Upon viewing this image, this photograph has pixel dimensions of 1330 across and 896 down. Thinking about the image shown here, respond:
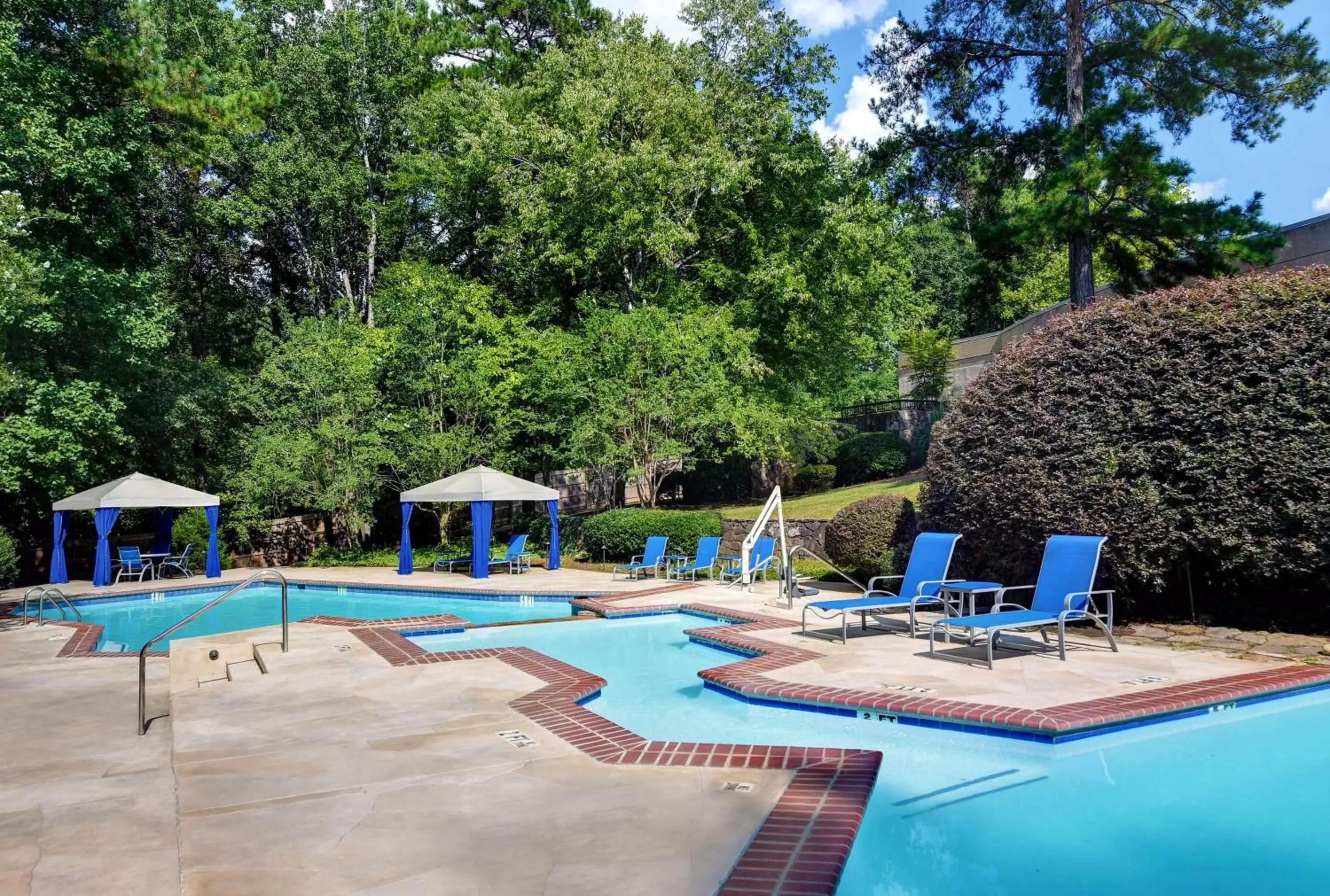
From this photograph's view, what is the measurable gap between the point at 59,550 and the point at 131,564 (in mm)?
1605

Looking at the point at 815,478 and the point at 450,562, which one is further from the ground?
the point at 815,478

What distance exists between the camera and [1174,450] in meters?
8.83

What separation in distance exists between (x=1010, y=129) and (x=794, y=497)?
41.4 ft

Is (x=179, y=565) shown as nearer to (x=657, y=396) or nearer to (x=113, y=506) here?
(x=113, y=506)

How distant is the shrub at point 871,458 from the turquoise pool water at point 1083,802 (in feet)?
67.0

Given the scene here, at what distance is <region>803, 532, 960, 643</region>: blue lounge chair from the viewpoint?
8.96 m

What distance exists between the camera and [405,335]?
23688 millimetres

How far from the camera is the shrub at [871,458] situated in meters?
27.0

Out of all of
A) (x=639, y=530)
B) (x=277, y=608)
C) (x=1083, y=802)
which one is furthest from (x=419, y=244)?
(x=1083, y=802)

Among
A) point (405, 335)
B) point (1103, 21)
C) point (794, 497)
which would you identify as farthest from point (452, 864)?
point (794, 497)

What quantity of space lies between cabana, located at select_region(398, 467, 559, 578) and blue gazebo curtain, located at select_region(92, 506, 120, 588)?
20.1 ft

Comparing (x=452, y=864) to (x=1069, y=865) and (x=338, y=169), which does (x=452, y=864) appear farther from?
(x=338, y=169)

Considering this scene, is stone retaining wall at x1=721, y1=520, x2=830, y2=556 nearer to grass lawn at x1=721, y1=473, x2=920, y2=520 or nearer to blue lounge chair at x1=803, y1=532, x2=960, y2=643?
grass lawn at x1=721, y1=473, x2=920, y2=520

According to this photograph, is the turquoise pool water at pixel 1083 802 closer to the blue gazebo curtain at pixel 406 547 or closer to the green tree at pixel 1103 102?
the green tree at pixel 1103 102
